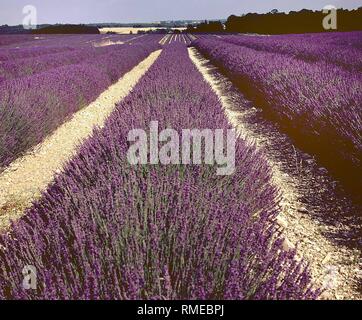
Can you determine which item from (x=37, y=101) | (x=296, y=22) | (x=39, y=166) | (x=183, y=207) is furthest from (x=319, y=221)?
(x=296, y=22)

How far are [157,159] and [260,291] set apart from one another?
4.21 ft

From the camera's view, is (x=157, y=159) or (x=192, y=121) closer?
(x=157, y=159)

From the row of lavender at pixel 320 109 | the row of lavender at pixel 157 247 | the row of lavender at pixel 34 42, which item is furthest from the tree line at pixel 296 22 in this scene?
the row of lavender at pixel 157 247

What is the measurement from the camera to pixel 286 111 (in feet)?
18.0

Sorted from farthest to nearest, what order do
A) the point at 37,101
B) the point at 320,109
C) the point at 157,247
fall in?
the point at 37,101
the point at 320,109
the point at 157,247

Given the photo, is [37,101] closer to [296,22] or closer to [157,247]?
[157,247]

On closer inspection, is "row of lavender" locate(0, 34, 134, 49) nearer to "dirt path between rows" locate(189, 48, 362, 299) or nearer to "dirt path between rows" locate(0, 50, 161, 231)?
"dirt path between rows" locate(0, 50, 161, 231)

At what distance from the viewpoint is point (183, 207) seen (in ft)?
5.89

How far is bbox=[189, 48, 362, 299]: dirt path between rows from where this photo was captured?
6.89ft

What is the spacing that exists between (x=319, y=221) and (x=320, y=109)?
6.93 feet

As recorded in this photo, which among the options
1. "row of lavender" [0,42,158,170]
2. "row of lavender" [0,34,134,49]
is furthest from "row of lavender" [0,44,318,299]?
"row of lavender" [0,34,134,49]

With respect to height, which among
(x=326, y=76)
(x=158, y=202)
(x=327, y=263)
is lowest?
(x=327, y=263)
